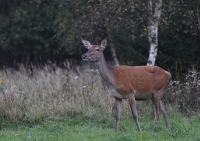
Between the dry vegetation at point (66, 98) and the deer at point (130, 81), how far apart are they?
61.4 inches

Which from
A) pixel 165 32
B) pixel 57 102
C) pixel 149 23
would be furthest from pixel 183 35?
pixel 57 102

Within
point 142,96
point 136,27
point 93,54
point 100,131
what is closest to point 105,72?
point 93,54

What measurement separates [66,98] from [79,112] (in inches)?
38.4

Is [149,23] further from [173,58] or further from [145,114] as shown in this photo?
[145,114]

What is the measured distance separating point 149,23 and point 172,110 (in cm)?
331

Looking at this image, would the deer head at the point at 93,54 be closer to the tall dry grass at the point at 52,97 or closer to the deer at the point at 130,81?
the deer at the point at 130,81

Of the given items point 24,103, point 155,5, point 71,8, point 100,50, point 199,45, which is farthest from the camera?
point 71,8

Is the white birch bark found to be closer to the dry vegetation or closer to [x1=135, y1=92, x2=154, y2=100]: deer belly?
the dry vegetation

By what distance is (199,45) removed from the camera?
17125 mm

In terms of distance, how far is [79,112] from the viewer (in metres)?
13.2

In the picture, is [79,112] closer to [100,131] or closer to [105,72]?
[105,72]

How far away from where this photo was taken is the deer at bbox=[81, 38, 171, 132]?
11.6 metres

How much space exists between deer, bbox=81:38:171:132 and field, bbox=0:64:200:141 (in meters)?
0.65

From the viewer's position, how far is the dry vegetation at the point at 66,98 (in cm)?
1273
